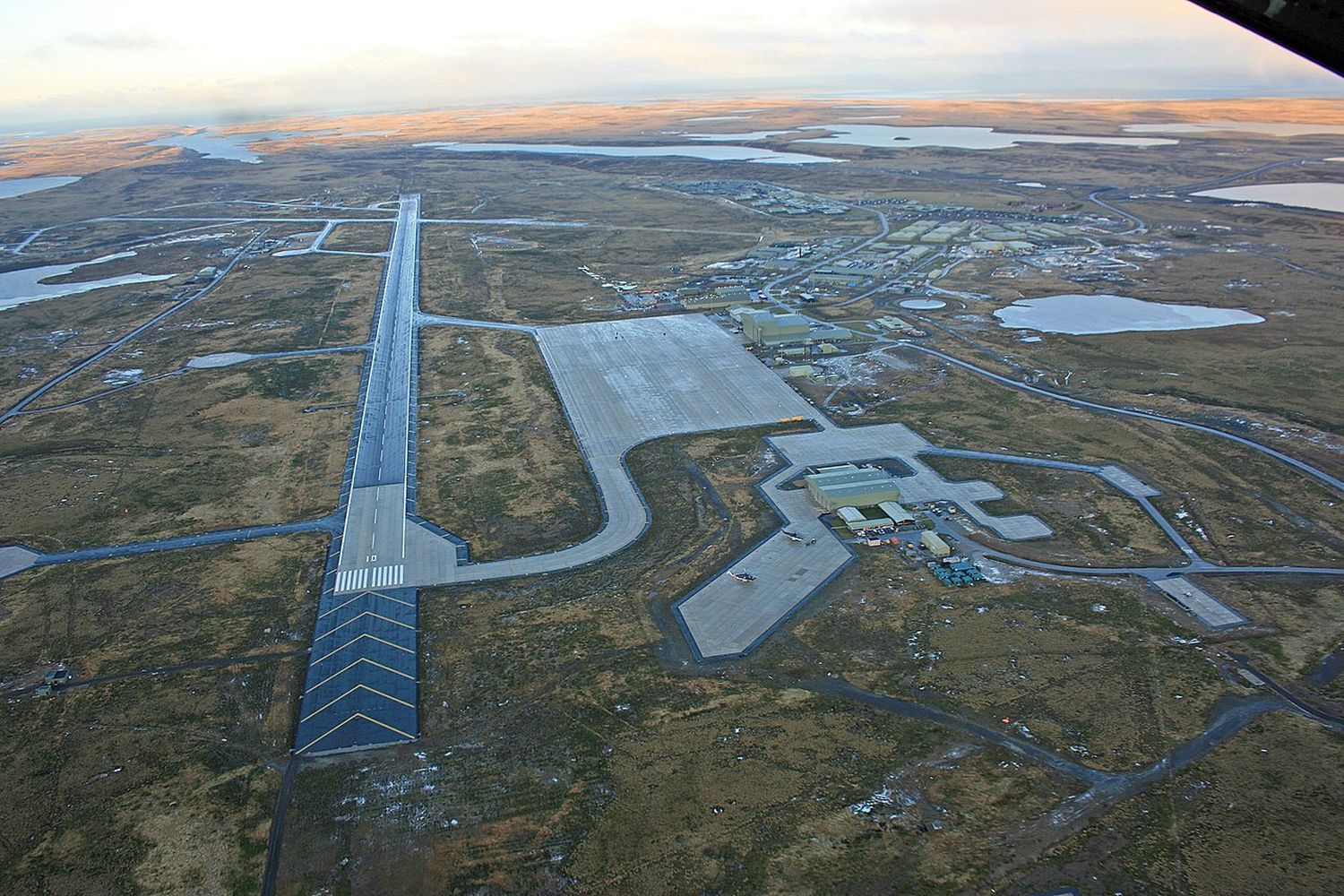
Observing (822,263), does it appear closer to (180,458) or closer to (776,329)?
(776,329)

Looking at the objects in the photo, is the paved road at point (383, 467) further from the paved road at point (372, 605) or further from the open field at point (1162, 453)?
the open field at point (1162, 453)

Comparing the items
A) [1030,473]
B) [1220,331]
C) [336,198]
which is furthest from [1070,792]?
[336,198]

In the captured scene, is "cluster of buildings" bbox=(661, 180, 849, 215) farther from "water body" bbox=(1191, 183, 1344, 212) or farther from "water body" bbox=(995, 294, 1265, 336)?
"water body" bbox=(1191, 183, 1344, 212)

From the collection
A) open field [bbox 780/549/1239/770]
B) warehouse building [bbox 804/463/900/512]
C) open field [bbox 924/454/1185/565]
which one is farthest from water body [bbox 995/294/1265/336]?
open field [bbox 780/549/1239/770]

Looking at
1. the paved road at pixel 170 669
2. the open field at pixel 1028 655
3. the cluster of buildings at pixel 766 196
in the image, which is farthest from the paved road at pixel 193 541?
the cluster of buildings at pixel 766 196

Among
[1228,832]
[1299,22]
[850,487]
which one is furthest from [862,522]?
[1299,22]

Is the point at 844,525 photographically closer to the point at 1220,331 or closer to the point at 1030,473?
the point at 1030,473
